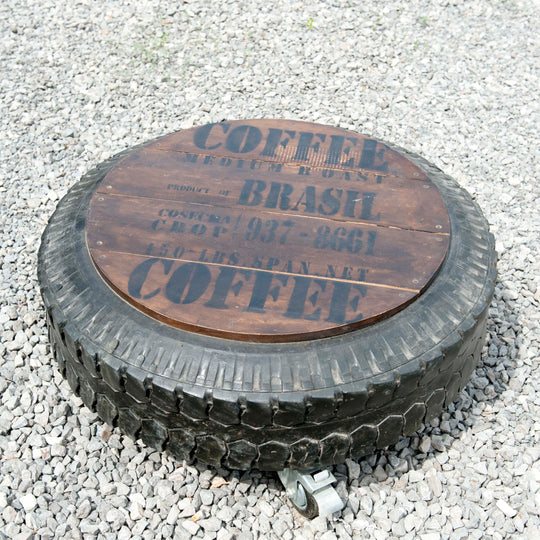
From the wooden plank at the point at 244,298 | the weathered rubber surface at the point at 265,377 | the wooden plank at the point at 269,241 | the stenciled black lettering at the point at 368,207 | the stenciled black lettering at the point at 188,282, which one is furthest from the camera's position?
the stenciled black lettering at the point at 368,207

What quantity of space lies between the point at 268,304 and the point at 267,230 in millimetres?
435

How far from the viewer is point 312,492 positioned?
2.49 m

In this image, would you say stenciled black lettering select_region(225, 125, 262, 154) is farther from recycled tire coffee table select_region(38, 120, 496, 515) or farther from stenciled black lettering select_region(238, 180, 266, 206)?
stenciled black lettering select_region(238, 180, 266, 206)

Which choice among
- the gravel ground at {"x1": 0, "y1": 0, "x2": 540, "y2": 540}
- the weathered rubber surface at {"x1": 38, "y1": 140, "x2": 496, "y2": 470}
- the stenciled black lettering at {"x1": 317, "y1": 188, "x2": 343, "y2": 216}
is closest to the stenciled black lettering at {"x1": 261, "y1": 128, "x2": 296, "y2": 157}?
the stenciled black lettering at {"x1": 317, "y1": 188, "x2": 343, "y2": 216}

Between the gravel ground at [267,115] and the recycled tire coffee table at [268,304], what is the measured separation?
27 cm

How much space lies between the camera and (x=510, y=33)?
569cm

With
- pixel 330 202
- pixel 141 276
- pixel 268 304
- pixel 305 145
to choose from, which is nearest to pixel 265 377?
pixel 268 304

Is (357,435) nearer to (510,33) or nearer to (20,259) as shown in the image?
(20,259)

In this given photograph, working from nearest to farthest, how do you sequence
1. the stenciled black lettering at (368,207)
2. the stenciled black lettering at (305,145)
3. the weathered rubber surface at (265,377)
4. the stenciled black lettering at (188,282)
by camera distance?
Answer: the weathered rubber surface at (265,377) → the stenciled black lettering at (188,282) → the stenciled black lettering at (368,207) → the stenciled black lettering at (305,145)

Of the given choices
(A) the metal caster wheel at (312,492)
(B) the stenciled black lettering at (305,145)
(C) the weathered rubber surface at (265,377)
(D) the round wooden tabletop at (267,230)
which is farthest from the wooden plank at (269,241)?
(A) the metal caster wheel at (312,492)

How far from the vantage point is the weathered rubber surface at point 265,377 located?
2.34 m

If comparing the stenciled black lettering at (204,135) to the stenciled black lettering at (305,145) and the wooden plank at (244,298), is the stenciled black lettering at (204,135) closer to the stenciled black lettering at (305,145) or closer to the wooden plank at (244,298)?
the stenciled black lettering at (305,145)

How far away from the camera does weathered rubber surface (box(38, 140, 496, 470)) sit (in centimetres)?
234

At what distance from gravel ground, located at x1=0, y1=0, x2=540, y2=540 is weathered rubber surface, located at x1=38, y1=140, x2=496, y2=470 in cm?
28
